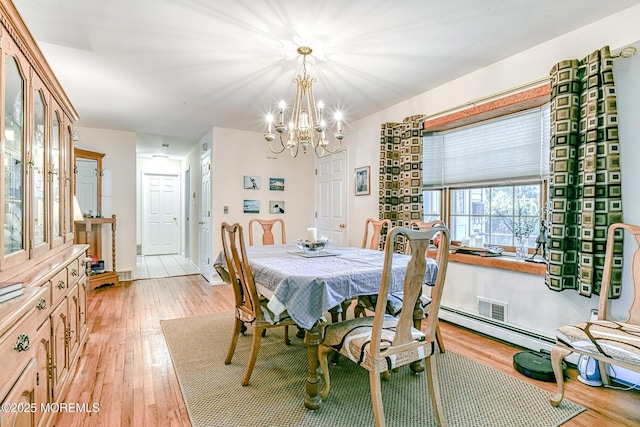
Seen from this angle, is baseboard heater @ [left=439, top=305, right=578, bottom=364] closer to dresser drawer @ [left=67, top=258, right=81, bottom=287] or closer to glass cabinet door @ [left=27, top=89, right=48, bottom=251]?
dresser drawer @ [left=67, top=258, right=81, bottom=287]

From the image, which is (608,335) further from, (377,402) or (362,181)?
(362,181)

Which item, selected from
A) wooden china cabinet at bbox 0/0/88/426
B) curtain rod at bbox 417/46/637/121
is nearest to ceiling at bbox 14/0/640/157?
curtain rod at bbox 417/46/637/121

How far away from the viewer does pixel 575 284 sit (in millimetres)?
2240

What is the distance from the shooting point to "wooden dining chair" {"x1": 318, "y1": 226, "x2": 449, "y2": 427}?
4.85ft

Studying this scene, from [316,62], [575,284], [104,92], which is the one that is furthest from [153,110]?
[575,284]

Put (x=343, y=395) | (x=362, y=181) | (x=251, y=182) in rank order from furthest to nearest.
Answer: (x=251, y=182) < (x=362, y=181) < (x=343, y=395)

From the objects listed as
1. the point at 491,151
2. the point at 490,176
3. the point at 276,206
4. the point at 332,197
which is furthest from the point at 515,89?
the point at 276,206

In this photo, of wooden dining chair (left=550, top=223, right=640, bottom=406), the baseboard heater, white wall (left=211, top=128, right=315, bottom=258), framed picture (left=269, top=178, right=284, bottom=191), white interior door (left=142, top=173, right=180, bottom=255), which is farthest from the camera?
white interior door (left=142, top=173, right=180, bottom=255)

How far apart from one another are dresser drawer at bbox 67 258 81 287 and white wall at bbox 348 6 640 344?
3.02 m

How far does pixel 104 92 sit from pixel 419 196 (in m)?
3.40

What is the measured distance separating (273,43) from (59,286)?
2069mm

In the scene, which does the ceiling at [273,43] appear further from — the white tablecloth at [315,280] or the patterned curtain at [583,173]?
the white tablecloth at [315,280]

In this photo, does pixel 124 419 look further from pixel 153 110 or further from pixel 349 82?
pixel 153 110

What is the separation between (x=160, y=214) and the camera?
8.09 metres
